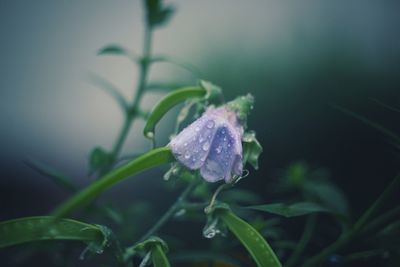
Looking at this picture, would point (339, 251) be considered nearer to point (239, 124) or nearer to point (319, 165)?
point (239, 124)

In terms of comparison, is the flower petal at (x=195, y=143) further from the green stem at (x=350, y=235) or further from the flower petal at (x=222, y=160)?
the green stem at (x=350, y=235)

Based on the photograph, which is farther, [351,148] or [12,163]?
[12,163]

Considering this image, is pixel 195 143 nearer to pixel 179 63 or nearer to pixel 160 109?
pixel 160 109

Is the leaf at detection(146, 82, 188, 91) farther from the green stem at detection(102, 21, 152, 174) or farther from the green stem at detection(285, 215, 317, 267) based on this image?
the green stem at detection(285, 215, 317, 267)

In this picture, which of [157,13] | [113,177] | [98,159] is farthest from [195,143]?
[157,13]

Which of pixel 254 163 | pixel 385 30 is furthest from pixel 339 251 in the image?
pixel 385 30
